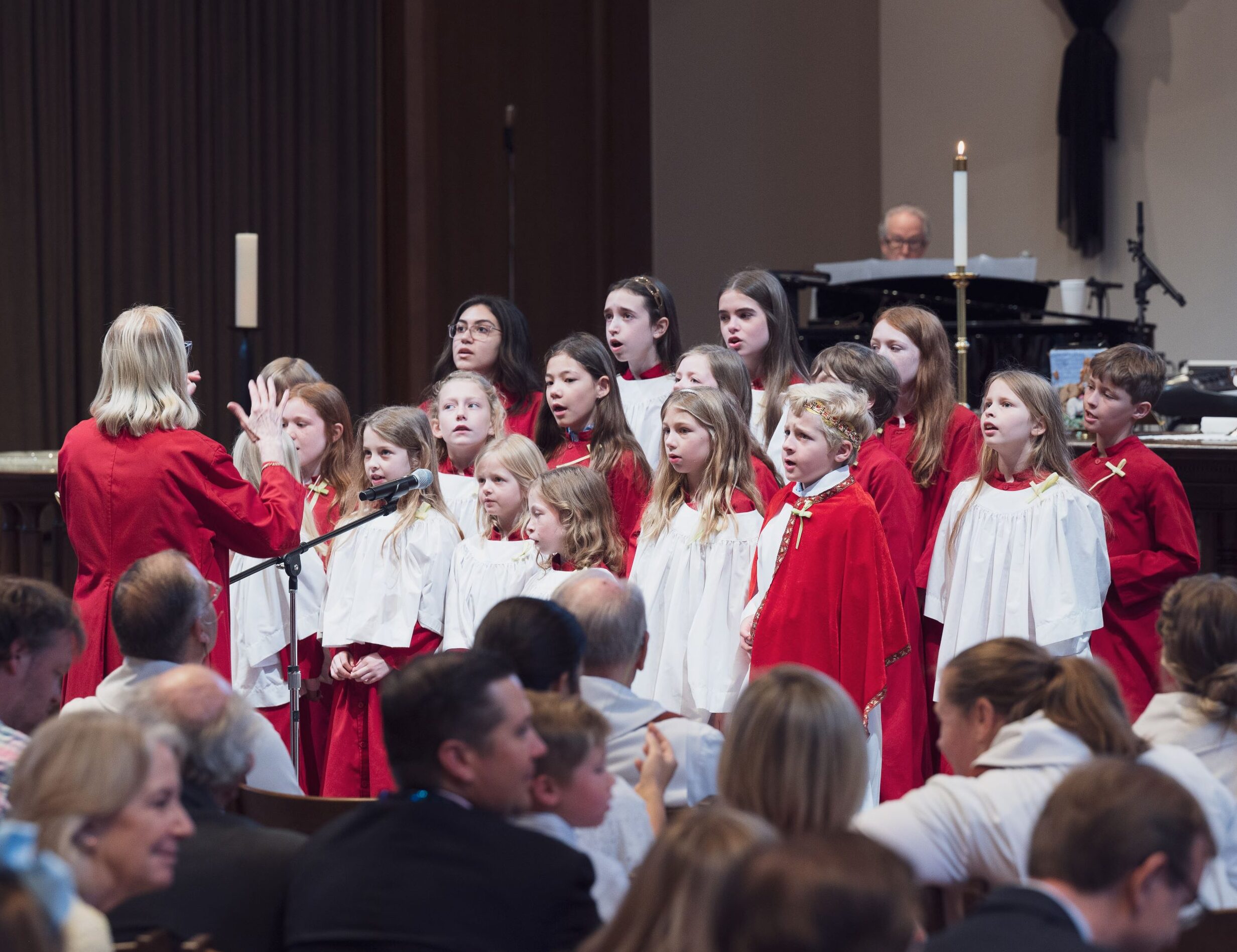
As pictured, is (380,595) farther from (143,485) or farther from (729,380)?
(729,380)

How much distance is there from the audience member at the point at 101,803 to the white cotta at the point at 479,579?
2307mm

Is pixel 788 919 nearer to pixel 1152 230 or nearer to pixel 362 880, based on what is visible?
pixel 362 880

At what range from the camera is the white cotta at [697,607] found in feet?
13.8

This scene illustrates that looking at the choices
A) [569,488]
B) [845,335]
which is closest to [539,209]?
[845,335]

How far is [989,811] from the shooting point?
7.36 feet

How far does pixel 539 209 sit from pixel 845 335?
135 inches

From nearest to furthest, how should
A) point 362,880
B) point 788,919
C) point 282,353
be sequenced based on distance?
point 788,919 → point 362,880 → point 282,353

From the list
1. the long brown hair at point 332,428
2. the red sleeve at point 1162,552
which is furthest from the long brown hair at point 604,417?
the red sleeve at point 1162,552

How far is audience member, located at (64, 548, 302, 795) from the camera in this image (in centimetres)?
296

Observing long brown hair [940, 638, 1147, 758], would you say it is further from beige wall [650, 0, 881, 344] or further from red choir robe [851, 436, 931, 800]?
beige wall [650, 0, 881, 344]

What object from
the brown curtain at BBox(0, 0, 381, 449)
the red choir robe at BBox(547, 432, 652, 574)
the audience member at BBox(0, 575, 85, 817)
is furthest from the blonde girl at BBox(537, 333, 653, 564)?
the brown curtain at BBox(0, 0, 381, 449)

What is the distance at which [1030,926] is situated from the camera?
1.70m

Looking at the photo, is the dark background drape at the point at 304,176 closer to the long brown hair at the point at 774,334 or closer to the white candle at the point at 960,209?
the long brown hair at the point at 774,334

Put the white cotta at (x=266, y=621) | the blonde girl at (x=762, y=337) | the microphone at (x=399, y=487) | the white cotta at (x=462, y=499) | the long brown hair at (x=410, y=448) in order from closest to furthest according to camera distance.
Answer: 1. the microphone at (x=399, y=487)
2. the long brown hair at (x=410, y=448)
3. the white cotta at (x=266, y=621)
4. the white cotta at (x=462, y=499)
5. the blonde girl at (x=762, y=337)
